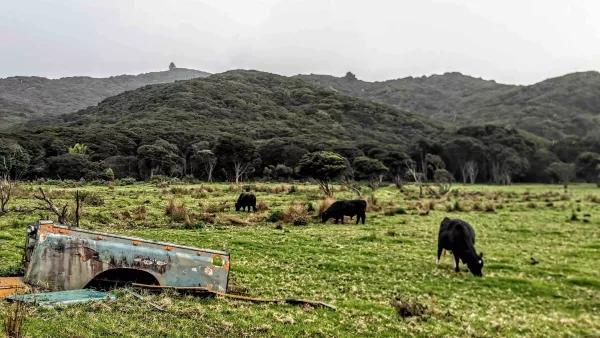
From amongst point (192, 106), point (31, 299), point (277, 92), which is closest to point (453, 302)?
point (31, 299)

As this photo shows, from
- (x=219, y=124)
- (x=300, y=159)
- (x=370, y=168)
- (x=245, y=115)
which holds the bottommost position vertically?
(x=370, y=168)

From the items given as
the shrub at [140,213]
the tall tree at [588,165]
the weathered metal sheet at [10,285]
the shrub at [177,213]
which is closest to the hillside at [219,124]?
the tall tree at [588,165]

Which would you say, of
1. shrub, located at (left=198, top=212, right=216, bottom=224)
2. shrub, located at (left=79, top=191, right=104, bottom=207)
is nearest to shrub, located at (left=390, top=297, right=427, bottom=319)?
shrub, located at (left=198, top=212, right=216, bottom=224)

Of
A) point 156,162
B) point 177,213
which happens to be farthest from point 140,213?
point 156,162

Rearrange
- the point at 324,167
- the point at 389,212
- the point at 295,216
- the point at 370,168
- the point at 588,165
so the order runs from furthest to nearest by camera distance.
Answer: the point at 588,165
the point at 370,168
the point at 324,167
the point at 389,212
the point at 295,216

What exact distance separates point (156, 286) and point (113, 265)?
1074 mm

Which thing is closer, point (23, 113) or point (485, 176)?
point (485, 176)

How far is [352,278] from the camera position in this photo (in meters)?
12.2

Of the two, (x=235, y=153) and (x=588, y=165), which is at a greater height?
(x=235, y=153)

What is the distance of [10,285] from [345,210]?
726 inches

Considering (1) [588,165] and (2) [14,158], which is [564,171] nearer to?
(1) [588,165]

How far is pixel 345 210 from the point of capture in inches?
973

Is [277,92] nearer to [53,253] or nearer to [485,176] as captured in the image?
[485,176]

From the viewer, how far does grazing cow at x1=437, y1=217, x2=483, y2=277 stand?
13.1m
